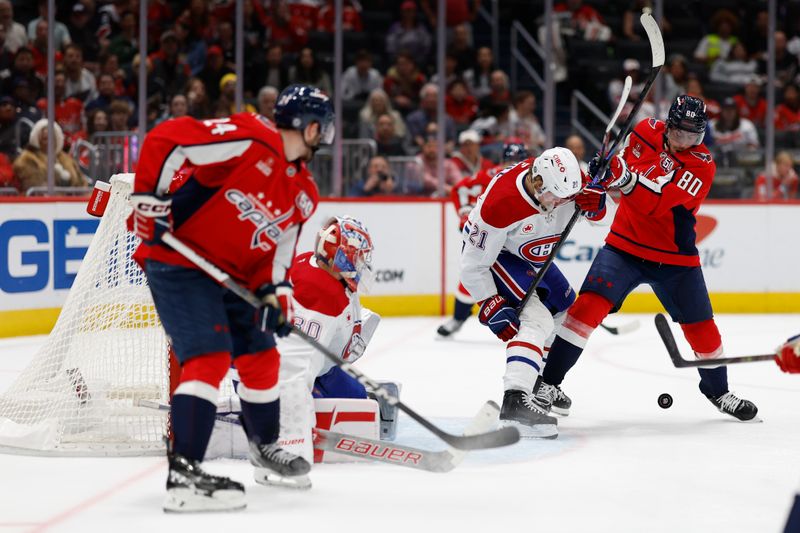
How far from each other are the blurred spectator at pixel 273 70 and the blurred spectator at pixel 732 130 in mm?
3157

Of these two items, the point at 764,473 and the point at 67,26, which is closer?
the point at 764,473

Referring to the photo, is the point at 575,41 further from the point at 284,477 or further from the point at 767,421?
the point at 284,477

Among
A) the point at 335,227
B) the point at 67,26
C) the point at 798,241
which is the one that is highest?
the point at 67,26

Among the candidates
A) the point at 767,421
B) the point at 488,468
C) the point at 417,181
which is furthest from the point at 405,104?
the point at 488,468

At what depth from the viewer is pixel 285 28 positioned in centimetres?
826

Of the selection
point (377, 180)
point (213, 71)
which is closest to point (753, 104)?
Result: point (377, 180)

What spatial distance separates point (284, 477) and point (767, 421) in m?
2.01

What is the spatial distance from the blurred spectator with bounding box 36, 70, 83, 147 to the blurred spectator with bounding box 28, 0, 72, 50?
322 mm

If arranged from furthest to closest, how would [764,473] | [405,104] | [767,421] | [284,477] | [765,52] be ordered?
[765,52]
[405,104]
[767,421]
[764,473]
[284,477]

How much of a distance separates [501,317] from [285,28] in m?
4.97

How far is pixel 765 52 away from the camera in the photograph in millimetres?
9219

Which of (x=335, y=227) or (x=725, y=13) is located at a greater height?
(x=725, y=13)

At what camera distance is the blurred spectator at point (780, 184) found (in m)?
7.94

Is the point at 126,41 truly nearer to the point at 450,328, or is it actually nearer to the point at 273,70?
the point at 273,70
